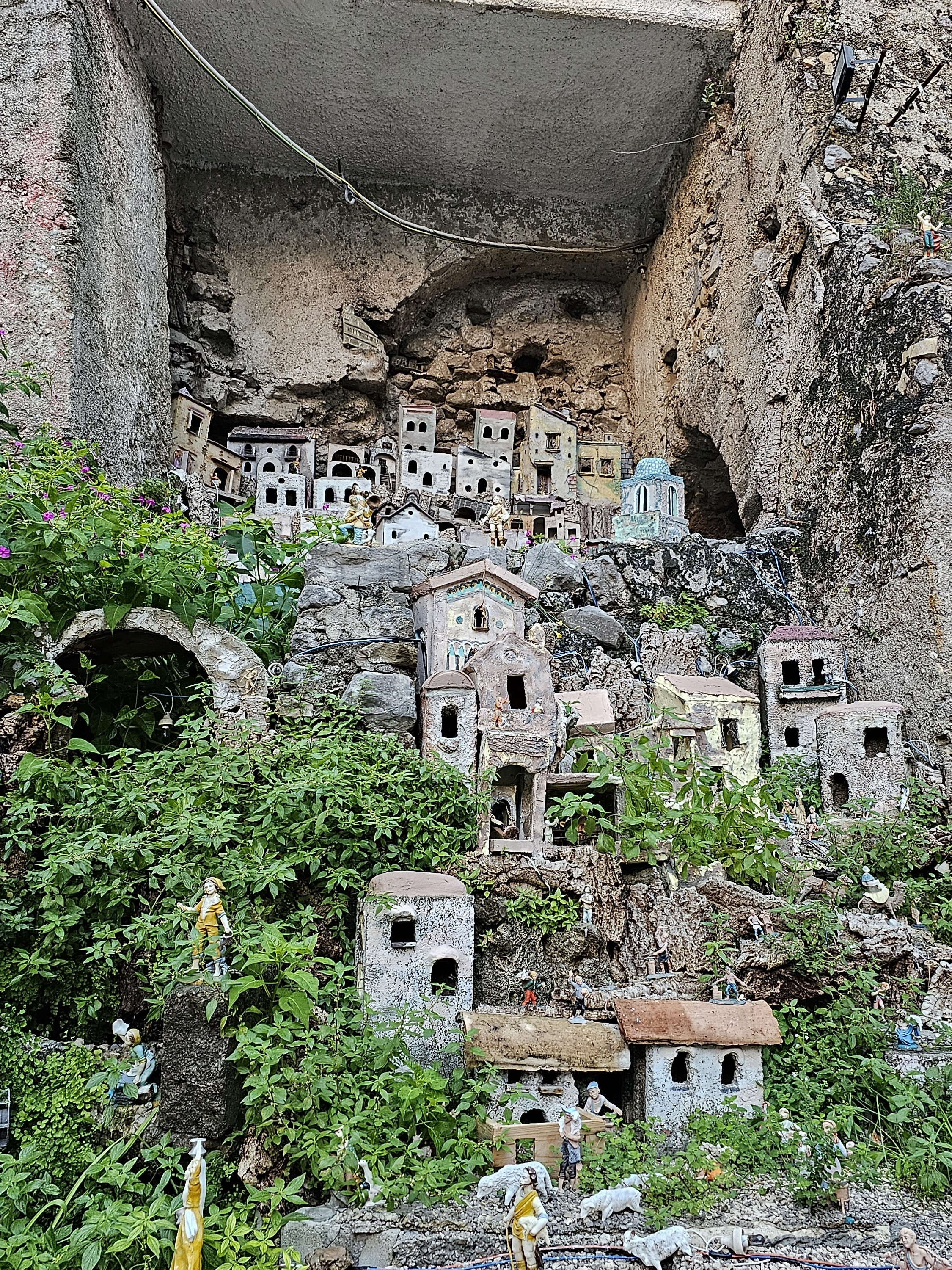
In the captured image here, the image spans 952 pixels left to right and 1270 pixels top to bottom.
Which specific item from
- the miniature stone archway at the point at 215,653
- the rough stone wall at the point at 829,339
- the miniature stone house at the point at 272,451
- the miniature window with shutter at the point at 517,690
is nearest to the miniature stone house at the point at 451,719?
the miniature window with shutter at the point at 517,690

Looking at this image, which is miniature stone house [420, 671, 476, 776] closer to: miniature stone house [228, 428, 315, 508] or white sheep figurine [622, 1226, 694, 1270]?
white sheep figurine [622, 1226, 694, 1270]

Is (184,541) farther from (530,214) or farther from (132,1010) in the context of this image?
(530,214)

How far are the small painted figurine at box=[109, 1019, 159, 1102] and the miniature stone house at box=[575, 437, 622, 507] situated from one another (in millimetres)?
14494

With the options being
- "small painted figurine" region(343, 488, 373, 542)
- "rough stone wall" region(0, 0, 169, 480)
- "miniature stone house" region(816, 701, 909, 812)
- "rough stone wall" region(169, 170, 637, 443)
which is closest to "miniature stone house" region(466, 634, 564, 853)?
"miniature stone house" region(816, 701, 909, 812)

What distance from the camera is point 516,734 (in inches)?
316

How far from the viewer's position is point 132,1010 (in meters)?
6.50

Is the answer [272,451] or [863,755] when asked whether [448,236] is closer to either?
[272,451]

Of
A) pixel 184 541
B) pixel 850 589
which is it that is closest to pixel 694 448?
pixel 850 589

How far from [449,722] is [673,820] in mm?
2005

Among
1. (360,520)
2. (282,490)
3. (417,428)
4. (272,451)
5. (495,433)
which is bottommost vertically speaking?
(360,520)

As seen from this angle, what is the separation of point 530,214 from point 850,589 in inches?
452

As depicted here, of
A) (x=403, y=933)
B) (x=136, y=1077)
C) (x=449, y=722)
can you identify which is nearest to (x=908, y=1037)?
(x=403, y=933)

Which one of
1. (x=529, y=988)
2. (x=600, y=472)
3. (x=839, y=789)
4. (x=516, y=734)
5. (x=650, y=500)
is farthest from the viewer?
(x=600, y=472)

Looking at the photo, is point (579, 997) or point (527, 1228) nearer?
point (527, 1228)
